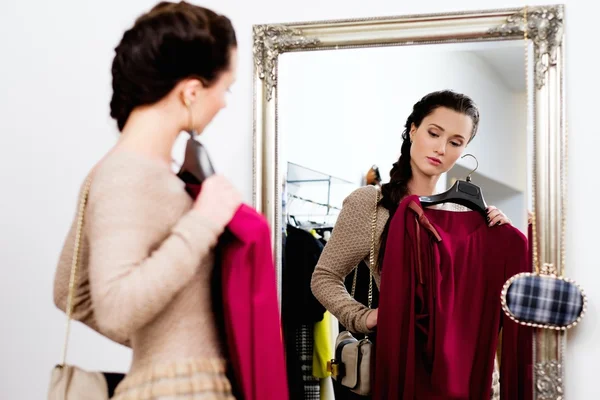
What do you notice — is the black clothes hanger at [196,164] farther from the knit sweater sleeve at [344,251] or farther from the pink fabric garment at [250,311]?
the knit sweater sleeve at [344,251]

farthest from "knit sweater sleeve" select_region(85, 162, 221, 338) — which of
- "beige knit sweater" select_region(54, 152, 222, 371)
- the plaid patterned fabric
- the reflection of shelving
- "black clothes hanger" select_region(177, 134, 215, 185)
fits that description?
the plaid patterned fabric

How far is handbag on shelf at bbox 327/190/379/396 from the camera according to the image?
145 cm

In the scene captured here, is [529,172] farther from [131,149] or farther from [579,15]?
[131,149]

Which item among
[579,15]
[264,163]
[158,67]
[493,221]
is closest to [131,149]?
[158,67]

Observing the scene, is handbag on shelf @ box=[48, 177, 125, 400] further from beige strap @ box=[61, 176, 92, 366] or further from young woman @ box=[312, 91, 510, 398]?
young woman @ box=[312, 91, 510, 398]

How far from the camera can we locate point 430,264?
4.69 ft

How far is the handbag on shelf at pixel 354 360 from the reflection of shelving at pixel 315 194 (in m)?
0.09

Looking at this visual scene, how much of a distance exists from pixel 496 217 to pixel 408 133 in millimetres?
251

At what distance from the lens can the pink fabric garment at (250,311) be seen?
1074 millimetres

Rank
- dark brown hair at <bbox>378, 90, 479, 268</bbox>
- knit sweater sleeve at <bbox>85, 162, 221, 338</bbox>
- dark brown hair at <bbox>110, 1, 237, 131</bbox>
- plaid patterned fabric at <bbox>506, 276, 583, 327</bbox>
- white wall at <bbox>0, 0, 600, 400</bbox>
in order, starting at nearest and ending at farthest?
1. knit sweater sleeve at <bbox>85, 162, 221, 338</bbox>
2. dark brown hair at <bbox>110, 1, 237, 131</bbox>
3. plaid patterned fabric at <bbox>506, 276, 583, 327</bbox>
4. dark brown hair at <bbox>378, 90, 479, 268</bbox>
5. white wall at <bbox>0, 0, 600, 400</bbox>

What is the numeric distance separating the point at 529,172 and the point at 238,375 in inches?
29.1

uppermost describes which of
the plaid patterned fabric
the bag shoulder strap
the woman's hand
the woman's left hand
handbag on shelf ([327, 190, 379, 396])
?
the woman's left hand

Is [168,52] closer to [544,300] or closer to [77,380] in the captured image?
[77,380]

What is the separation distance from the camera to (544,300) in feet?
4.50
